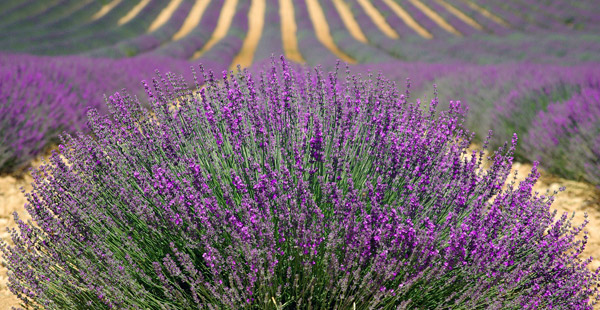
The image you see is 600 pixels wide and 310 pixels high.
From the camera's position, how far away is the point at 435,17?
26.2 m

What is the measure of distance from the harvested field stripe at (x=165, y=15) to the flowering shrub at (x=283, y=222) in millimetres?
22613

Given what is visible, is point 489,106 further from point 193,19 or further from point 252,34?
point 193,19

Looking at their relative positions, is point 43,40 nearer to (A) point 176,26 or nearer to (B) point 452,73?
(A) point 176,26

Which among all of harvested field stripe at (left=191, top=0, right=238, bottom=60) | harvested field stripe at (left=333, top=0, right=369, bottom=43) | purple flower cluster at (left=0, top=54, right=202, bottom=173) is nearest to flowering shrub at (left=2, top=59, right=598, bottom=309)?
purple flower cluster at (left=0, top=54, right=202, bottom=173)

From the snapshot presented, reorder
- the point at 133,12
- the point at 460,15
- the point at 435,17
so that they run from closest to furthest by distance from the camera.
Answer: the point at 133,12, the point at 435,17, the point at 460,15

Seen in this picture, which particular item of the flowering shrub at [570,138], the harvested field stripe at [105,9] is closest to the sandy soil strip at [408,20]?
the harvested field stripe at [105,9]

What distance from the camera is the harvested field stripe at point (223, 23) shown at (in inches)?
824

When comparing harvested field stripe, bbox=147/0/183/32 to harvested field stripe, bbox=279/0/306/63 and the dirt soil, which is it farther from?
the dirt soil

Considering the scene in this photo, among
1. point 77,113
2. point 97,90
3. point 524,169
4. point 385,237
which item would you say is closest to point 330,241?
point 385,237

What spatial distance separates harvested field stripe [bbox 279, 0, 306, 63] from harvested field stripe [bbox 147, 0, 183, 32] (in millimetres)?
7201

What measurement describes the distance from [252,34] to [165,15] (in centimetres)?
674

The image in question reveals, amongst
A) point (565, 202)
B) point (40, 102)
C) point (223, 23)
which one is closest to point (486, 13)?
point (223, 23)

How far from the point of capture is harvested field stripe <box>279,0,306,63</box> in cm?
1770

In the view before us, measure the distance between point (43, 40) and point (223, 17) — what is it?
45.5 ft
